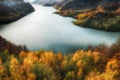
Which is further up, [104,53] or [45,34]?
[104,53]

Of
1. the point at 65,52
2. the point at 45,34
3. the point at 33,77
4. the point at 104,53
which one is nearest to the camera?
the point at 33,77

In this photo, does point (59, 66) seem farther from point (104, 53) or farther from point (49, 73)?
point (104, 53)

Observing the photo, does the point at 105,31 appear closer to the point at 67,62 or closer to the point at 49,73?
the point at 67,62

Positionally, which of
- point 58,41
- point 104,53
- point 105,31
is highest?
point 104,53

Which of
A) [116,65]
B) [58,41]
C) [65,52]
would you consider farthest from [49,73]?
[58,41]

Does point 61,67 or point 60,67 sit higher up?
point 61,67

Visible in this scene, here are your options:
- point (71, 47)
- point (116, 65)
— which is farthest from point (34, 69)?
point (71, 47)

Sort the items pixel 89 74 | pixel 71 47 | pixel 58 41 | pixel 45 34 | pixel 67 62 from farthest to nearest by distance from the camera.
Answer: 1. pixel 45 34
2. pixel 58 41
3. pixel 71 47
4. pixel 67 62
5. pixel 89 74

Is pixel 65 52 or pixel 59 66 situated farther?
pixel 65 52

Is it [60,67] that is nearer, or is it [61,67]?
[61,67]
